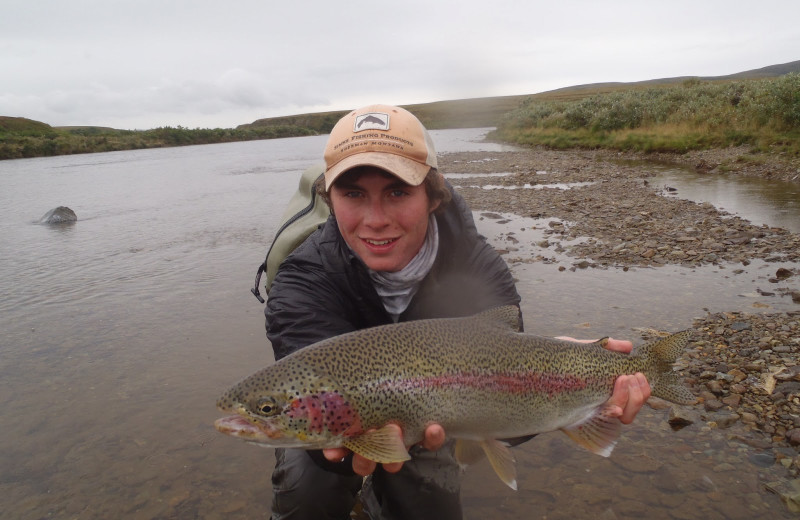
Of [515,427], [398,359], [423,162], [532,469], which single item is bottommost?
[532,469]

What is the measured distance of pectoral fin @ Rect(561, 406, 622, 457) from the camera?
2.71 m

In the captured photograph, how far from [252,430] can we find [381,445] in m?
0.54

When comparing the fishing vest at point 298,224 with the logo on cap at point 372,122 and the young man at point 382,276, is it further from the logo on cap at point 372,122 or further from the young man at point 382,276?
the logo on cap at point 372,122

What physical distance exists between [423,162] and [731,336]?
12.4ft

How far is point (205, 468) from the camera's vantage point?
146 inches

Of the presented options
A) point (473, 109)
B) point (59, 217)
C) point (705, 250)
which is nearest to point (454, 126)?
point (473, 109)

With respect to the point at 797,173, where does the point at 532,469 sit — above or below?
below

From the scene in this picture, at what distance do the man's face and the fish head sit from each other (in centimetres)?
75

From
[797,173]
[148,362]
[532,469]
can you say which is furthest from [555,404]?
[797,173]

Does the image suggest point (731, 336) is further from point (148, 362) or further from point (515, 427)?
point (148, 362)

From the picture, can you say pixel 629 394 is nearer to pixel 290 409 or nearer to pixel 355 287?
pixel 355 287

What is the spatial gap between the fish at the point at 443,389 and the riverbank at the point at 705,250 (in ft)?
4.25

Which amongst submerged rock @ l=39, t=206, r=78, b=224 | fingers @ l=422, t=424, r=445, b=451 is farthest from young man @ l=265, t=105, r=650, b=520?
submerged rock @ l=39, t=206, r=78, b=224

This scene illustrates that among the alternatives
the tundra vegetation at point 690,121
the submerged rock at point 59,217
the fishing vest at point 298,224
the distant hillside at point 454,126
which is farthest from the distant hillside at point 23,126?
the fishing vest at point 298,224
